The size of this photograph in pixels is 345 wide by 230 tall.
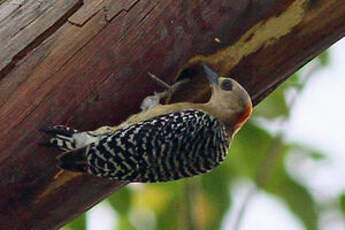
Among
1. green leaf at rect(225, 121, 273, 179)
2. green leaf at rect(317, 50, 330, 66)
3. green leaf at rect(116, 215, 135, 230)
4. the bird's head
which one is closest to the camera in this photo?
the bird's head

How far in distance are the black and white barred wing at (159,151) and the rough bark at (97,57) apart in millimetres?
151

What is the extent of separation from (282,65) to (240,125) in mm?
818

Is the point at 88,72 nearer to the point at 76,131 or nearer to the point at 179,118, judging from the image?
the point at 76,131

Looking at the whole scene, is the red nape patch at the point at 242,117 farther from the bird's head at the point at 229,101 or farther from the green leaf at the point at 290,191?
the green leaf at the point at 290,191

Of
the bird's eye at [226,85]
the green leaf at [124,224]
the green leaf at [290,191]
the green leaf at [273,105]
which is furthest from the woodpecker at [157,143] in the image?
the green leaf at [124,224]

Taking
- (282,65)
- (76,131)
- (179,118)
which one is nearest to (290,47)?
(282,65)

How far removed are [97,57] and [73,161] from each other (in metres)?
0.59

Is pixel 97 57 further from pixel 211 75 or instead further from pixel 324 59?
pixel 324 59

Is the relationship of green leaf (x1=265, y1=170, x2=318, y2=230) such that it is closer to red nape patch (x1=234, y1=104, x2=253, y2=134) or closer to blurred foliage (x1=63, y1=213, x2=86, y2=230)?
red nape patch (x1=234, y1=104, x2=253, y2=134)

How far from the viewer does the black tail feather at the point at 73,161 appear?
4.34 m

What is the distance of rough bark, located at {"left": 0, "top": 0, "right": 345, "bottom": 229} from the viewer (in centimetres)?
442

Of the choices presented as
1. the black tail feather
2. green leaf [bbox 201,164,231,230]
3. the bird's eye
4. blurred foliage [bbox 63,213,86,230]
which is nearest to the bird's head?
the bird's eye

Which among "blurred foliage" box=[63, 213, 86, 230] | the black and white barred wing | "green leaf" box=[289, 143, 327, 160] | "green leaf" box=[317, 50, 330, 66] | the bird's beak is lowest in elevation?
"green leaf" box=[289, 143, 327, 160]

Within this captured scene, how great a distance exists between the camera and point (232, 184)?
17.3ft
